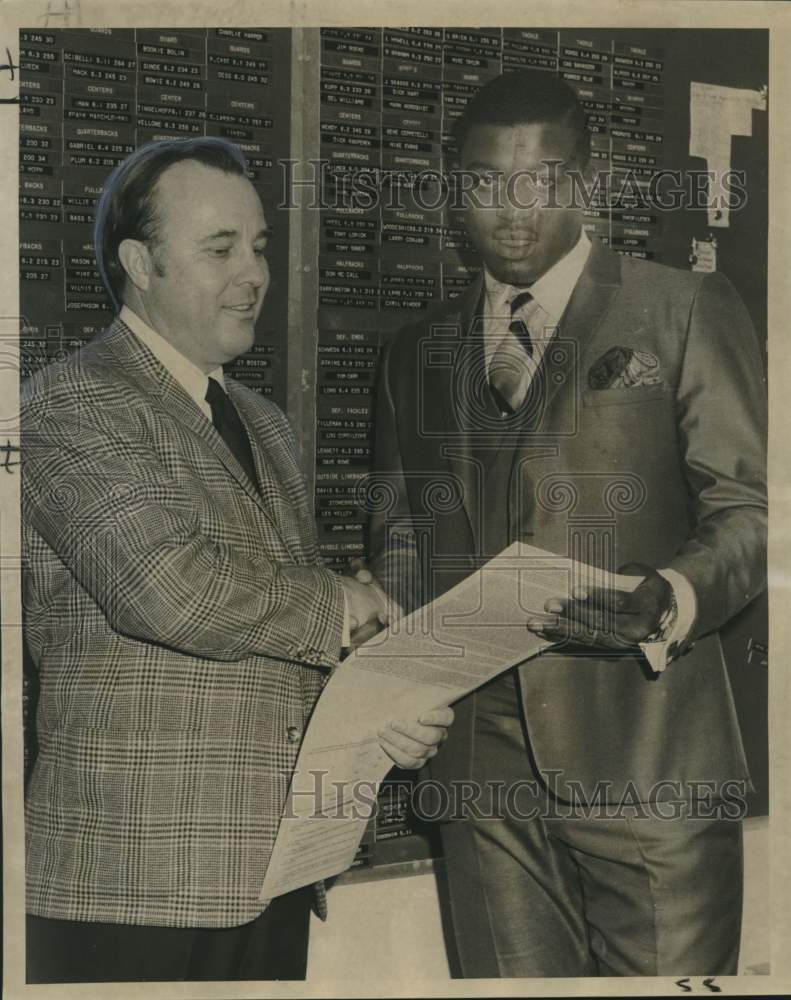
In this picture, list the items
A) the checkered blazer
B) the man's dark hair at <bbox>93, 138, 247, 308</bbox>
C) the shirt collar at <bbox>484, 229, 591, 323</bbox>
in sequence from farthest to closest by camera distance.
→ the shirt collar at <bbox>484, 229, 591, 323</bbox> < the man's dark hair at <bbox>93, 138, 247, 308</bbox> < the checkered blazer

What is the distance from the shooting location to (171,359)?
1.80 meters

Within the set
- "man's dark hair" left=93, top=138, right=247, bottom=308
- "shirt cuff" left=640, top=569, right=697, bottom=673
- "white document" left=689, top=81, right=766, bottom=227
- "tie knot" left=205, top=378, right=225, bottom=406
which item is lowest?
"shirt cuff" left=640, top=569, right=697, bottom=673

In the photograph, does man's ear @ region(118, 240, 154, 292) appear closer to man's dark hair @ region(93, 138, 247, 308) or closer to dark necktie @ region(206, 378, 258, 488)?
man's dark hair @ region(93, 138, 247, 308)

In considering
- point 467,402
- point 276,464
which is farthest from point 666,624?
point 276,464

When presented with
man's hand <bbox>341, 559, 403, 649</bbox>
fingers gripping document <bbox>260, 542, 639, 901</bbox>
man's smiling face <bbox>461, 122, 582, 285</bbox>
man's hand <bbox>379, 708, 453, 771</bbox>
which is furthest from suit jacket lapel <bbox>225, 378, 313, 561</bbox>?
man's smiling face <bbox>461, 122, 582, 285</bbox>

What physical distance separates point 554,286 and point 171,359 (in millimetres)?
660

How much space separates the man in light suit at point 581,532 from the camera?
6.19ft

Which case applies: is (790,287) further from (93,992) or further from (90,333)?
(93,992)

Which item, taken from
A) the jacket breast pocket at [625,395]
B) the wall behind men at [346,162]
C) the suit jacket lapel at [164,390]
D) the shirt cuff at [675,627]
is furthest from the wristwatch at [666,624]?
the suit jacket lapel at [164,390]

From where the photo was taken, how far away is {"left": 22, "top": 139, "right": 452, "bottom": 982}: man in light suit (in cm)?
172

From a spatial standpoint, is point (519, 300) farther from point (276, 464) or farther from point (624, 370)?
point (276, 464)

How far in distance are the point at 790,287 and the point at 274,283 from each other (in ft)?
3.00

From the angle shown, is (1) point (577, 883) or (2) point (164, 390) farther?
(1) point (577, 883)

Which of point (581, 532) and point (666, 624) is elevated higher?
point (581, 532)
